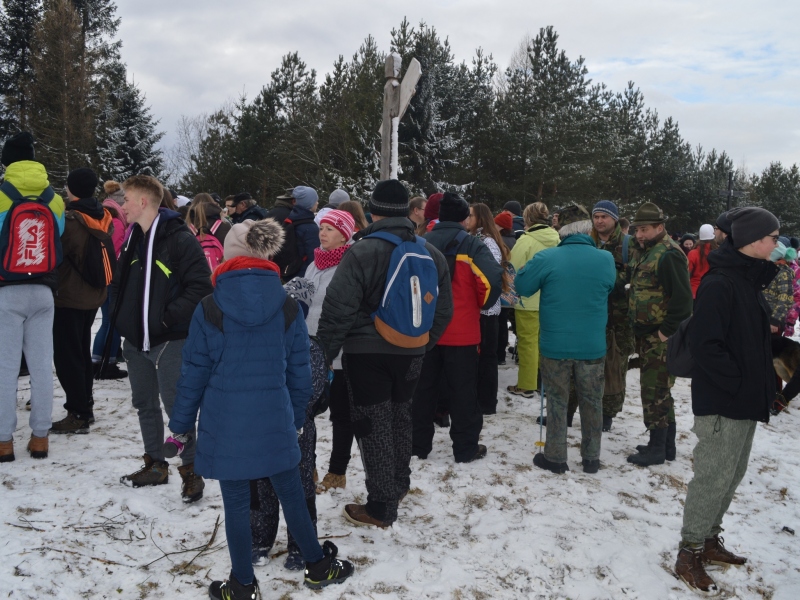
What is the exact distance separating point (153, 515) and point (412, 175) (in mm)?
21385

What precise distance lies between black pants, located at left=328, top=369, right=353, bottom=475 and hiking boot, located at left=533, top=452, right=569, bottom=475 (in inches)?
65.8

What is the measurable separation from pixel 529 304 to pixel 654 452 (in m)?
2.21

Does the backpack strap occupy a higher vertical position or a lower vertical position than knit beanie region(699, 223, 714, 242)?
lower

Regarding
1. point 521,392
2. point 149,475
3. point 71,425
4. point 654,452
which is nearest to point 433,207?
point 521,392

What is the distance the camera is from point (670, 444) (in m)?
5.27

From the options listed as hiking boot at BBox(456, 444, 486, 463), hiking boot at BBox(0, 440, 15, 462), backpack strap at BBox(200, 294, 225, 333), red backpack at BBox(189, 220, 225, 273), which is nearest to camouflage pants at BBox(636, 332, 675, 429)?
hiking boot at BBox(456, 444, 486, 463)

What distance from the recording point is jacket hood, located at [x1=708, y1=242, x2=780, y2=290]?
332cm

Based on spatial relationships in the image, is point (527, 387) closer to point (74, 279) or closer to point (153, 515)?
point (153, 515)

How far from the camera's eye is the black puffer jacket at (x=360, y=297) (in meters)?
3.62

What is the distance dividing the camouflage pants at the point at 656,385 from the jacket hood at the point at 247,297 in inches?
Result: 140

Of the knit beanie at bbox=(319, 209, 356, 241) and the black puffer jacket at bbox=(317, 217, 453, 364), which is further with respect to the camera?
the knit beanie at bbox=(319, 209, 356, 241)

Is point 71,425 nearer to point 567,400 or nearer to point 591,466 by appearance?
point 567,400

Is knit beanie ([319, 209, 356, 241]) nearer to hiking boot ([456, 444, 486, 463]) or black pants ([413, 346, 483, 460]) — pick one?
black pants ([413, 346, 483, 460])

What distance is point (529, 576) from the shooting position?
3.44 m
